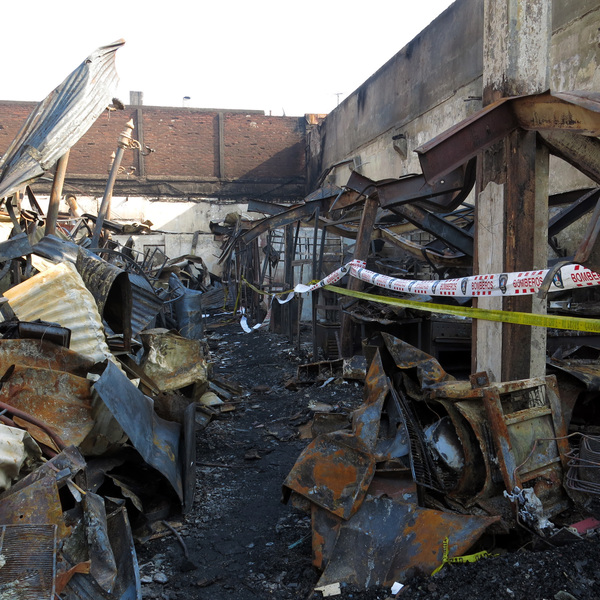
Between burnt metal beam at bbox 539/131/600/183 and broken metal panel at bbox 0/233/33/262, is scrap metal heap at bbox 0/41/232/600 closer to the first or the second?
broken metal panel at bbox 0/233/33/262

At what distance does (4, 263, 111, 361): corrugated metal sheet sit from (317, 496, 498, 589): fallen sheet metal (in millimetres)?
2684

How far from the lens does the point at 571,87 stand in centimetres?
831

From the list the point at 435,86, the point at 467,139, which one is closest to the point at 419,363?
the point at 467,139

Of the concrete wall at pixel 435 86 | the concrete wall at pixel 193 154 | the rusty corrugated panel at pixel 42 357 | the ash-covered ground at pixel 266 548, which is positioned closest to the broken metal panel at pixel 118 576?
the ash-covered ground at pixel 266 548

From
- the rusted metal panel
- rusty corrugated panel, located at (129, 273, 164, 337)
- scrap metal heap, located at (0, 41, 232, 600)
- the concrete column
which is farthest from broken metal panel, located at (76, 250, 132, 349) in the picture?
the rusted metal panel

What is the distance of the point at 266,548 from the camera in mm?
3531

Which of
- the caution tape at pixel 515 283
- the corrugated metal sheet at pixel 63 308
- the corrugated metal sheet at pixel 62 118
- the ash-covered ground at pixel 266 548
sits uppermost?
the corrugated metal sheet at pixel 62 118

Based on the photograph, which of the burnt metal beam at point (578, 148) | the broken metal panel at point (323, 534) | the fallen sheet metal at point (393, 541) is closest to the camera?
the fallen sheet metal at point (393, 541)

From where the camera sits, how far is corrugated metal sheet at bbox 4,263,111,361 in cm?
468

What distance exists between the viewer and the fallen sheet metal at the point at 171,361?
555cm

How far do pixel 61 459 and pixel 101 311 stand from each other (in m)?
2.94

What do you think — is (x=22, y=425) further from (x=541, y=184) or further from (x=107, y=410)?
(x=541, y=184)

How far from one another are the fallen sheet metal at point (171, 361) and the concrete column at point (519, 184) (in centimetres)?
317

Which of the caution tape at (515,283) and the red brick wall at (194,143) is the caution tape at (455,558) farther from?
the red brick wall at (194,143)
